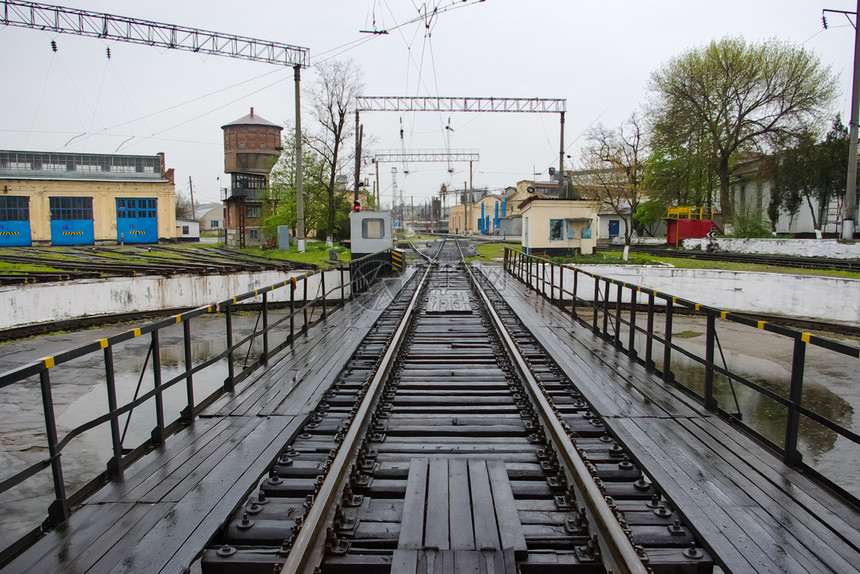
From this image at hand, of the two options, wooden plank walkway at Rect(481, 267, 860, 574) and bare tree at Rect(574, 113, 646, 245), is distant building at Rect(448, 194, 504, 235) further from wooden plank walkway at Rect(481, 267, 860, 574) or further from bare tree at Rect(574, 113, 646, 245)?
wooden plank walkway at Rect(481, 267, 860, 574)

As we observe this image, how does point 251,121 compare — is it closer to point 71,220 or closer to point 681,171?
point 71,220

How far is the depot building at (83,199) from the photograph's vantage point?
36.1 metres

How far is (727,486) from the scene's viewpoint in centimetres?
404

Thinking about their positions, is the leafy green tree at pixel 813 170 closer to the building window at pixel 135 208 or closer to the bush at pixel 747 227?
the bush at pixel 747 227

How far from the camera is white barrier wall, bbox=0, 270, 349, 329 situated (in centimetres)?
1450

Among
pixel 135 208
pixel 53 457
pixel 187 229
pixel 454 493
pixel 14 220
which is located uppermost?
pixel 135 208

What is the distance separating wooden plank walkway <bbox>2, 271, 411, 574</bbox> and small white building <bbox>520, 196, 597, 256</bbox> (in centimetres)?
2121

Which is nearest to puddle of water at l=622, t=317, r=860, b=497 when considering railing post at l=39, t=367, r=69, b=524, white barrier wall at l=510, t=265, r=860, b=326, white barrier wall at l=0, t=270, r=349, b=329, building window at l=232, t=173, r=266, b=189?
white barrier wall at l=510, t=265, r=860, b=326

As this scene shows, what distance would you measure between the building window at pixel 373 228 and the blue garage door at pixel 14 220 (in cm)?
2766

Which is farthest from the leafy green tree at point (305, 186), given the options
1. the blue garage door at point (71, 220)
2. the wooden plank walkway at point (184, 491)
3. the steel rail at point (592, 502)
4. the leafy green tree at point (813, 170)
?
the steel rail at point (592, 502)

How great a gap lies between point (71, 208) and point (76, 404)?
34.3 meters

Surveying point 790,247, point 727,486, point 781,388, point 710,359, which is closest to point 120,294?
point 710,359

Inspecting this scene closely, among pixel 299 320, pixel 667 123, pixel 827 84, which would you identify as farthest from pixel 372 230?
pixel 827 84

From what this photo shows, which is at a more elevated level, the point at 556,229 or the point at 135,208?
the point at 135,208
